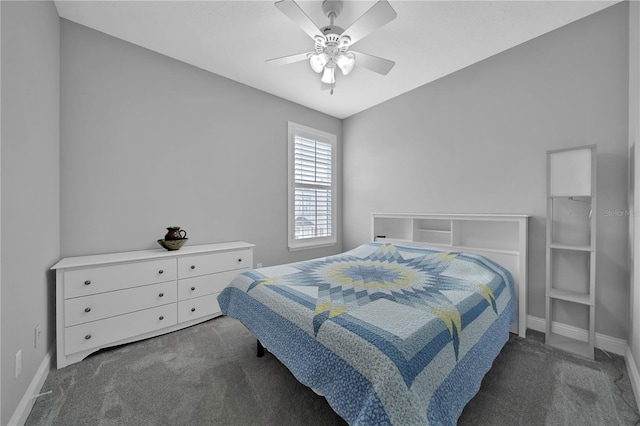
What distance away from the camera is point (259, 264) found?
3307 mm

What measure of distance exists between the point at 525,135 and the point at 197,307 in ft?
11.9

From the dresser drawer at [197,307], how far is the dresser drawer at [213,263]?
0.25 metres

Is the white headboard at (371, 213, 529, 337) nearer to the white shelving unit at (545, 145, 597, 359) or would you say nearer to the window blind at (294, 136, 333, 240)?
the white shelving unit at (545, 145, 597, 359)

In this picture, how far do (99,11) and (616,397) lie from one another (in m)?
4.54

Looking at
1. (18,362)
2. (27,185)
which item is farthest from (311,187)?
(18,362)

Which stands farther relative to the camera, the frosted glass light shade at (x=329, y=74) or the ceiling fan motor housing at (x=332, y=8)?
the frosted glass light shade at (x=329, y=74)

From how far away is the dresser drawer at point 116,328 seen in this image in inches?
73.0

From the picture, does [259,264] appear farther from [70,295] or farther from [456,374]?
[456,374]

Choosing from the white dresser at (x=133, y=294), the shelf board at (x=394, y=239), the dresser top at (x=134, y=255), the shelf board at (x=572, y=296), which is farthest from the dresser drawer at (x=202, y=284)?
the shelf board at (x=572, y=296)

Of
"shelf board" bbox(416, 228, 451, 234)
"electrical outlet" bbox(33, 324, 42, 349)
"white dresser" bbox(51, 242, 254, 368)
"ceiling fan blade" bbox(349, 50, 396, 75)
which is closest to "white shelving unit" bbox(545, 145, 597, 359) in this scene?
"shelf board" bbox(416, 228, 451, 234)

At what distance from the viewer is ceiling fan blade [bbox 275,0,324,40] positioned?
60.6 inches

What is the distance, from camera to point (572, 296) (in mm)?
2006

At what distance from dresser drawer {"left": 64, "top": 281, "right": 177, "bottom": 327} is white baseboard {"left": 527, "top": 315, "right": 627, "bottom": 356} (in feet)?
11.2

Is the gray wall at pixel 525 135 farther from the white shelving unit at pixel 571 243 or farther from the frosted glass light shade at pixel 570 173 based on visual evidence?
the frosted glass light shade at pixel 570 173
